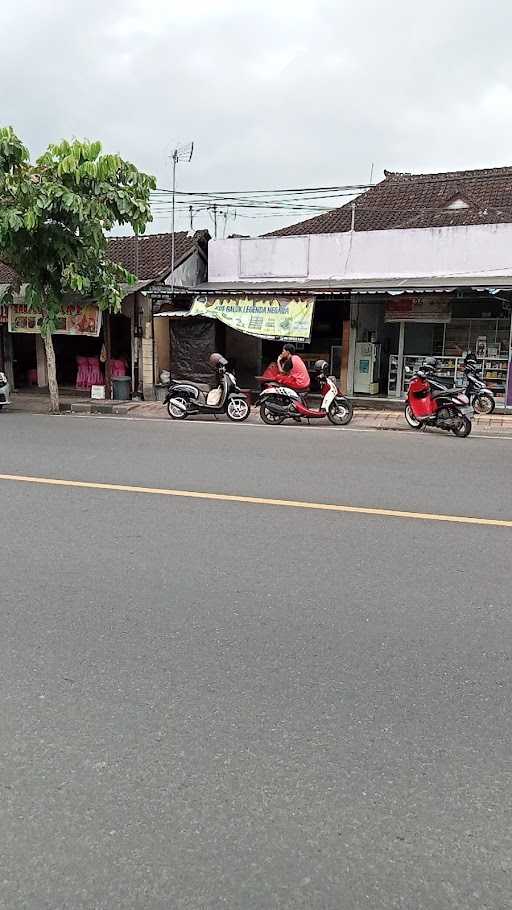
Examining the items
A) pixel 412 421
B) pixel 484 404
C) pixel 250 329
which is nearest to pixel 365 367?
pixel 250 329

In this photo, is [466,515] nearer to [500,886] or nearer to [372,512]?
[372,512]

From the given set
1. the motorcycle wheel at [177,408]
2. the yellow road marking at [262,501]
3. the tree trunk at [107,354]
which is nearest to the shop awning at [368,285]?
the tree trunk at [107,354]

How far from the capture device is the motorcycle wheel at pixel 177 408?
571 inches

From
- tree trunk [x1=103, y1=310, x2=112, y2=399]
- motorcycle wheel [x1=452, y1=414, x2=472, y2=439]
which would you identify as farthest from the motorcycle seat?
tree trunk [x1=103, y1=310, x2=112, y2=399]

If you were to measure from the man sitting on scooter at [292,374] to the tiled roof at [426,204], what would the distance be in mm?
6825

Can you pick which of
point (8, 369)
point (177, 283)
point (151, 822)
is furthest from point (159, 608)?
point (8, 369)

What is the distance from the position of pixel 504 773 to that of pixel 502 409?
13660 millimetres

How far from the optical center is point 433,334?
1719 centimetres

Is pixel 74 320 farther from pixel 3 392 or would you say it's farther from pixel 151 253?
pixel 3 392

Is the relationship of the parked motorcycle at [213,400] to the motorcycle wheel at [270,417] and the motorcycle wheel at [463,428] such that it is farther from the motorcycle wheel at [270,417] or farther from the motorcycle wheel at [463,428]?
the motorcycle wheel at [463,428]

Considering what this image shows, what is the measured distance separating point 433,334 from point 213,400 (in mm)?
6299

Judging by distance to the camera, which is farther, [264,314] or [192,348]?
[192,348]

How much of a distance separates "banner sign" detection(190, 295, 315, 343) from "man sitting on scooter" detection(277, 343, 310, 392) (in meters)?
1.90

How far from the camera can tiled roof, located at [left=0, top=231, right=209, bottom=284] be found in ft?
61.4
